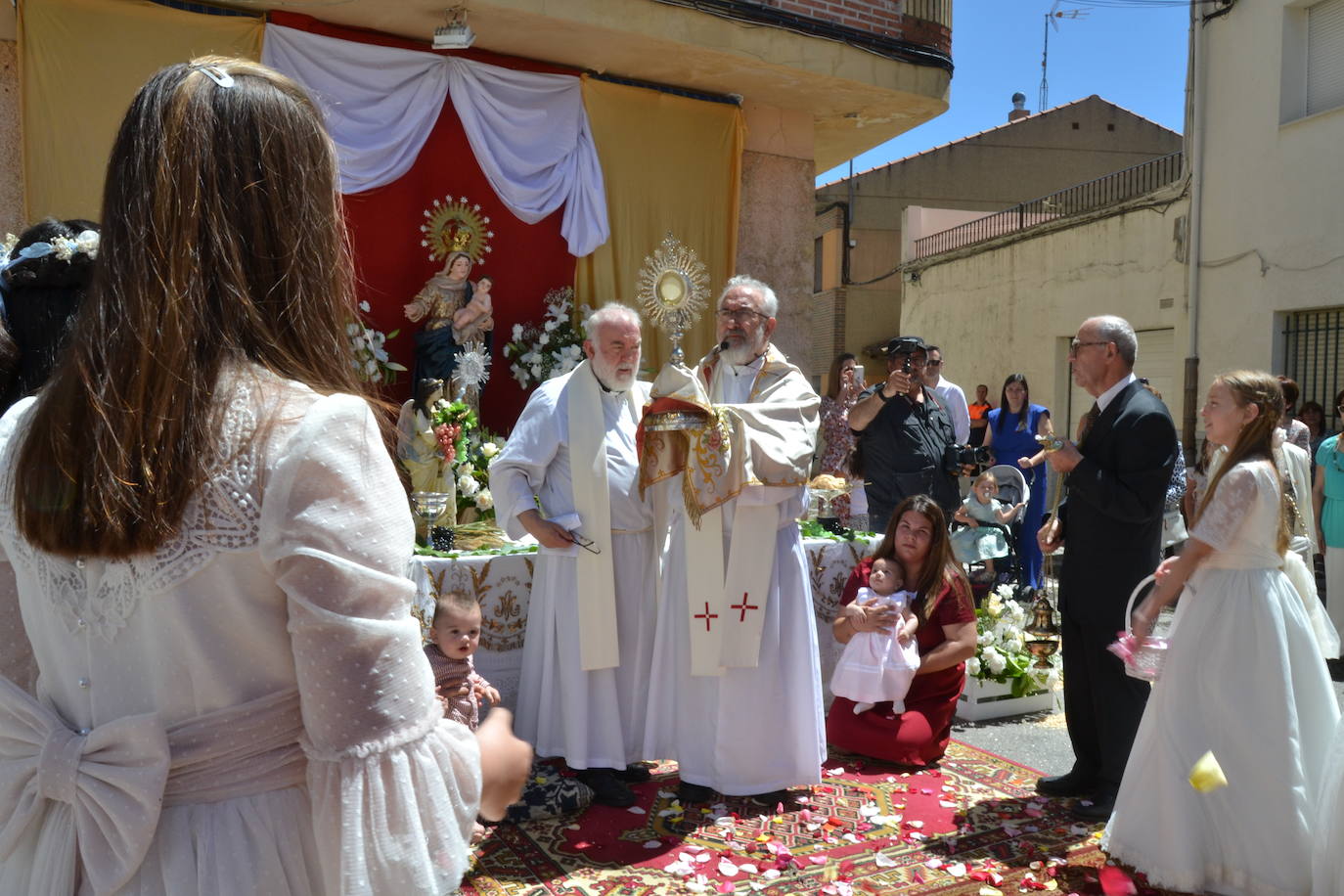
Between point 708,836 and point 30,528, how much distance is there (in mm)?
3406

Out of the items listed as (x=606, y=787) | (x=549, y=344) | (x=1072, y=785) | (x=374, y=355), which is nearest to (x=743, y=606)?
(x=606, y=787)

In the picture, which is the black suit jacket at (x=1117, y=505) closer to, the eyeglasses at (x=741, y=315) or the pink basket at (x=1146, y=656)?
the pink basket at (x=1146, y=656)

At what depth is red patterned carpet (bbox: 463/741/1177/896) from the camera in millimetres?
3773

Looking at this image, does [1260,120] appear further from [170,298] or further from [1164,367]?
[170,298]

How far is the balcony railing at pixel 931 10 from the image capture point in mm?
9711

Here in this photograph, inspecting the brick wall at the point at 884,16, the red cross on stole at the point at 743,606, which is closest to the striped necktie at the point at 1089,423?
the red cross on stole at the point at 743,606

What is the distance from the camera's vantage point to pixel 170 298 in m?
1.21

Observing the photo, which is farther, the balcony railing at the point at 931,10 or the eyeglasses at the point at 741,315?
the balcony railing at the point at 931,10

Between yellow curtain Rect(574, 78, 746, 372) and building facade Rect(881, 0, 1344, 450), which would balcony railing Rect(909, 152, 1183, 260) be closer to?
building facade Rect(881, 0, 1344, 450)

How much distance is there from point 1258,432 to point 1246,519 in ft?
1.11

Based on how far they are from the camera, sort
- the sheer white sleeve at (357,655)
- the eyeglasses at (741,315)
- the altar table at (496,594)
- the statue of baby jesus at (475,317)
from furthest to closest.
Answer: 1. the statue of baby jesus at (475,317)
2. the altar table at (496,594)
3. the eyeglasses at (741,315)
4. the sheer white sleeve at (357,655)

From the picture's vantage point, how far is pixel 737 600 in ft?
14.8

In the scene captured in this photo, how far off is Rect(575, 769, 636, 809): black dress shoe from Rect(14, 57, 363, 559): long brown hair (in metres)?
3.59

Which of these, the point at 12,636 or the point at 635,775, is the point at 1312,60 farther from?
the point at 12,636
